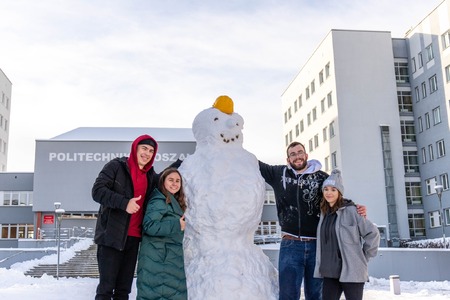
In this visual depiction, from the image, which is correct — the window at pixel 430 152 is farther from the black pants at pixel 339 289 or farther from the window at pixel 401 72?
the black pants at pixel 339 289

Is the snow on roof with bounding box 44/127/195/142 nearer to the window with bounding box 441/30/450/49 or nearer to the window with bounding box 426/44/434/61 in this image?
the window with bounding box 426/44/434/61

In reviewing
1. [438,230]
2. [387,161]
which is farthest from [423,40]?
[438,230]

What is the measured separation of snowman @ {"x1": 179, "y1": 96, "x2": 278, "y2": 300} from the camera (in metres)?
3.74

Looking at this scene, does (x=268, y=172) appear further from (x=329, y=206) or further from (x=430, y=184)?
(x=430, y=184)

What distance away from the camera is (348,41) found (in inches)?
1136

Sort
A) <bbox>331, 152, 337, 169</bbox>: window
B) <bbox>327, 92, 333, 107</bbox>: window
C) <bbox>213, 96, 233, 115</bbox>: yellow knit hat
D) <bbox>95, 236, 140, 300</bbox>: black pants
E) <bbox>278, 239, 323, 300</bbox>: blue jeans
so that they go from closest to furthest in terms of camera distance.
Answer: <bbox>95, 236, 140, 300</bbox>: black pants < <bbox>278, 239, 323, 300</bbox>: blue jeans < <bbox>213, 96, 233, 115</bbox>: yellow knit hat < <bbox>331, 152, 337, 169</bbox>: window < <bbox>327, 92, 333, 107</bbox>: window

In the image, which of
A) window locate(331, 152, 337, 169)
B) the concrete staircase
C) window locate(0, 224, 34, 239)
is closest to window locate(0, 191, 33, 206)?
window locate(0, 224, 34, 239)

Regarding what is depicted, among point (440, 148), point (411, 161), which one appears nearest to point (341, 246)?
point (440, 148)

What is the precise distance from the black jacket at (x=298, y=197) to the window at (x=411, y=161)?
26995 mm

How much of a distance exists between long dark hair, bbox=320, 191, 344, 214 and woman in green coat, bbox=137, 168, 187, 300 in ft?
4.05

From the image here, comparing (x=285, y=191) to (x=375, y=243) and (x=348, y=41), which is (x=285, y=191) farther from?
(x=348, y=41)

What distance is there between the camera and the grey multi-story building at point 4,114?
39.2 m

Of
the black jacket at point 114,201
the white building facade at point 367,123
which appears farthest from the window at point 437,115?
the black jacket at point 114,201

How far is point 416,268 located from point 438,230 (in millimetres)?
15076
